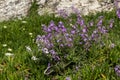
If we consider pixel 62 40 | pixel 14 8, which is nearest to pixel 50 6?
pixel 14 8

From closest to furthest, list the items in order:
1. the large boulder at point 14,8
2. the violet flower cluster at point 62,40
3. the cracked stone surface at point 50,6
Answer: the violet flower cluster at point 62,40 < the cracked stone surface at point 50,6 < the large boulder at point 14,8

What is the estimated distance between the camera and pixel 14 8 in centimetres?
1312

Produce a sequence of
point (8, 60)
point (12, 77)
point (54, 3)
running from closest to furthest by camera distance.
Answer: point (12, 77), point (8, 60), point (54, 3)

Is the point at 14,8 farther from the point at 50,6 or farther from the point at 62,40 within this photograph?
the point at 62,40

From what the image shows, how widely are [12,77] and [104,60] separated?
166 cm

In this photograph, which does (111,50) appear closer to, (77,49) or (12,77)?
(77,49)

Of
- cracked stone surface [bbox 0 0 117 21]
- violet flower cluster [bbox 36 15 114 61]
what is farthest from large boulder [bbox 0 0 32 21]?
violet flower cluster [bbox 36 15 114 61]

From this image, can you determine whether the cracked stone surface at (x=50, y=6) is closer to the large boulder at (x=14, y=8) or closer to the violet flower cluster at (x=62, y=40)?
the large boulder at (x=14, y=8)

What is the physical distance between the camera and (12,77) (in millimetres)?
5789

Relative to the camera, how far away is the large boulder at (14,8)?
12875mm

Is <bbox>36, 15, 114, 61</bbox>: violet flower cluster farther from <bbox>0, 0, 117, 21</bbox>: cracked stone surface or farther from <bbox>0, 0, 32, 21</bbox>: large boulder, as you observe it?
<bbox>0, 0, 32, 21</bbox>: large boulder

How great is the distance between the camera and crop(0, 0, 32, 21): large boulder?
1288cm

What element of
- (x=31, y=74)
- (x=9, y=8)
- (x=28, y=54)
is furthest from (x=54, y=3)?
(x=31, y=74)

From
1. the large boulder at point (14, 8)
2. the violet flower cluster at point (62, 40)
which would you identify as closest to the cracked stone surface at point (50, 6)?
the large boulder at point (14, 8)
